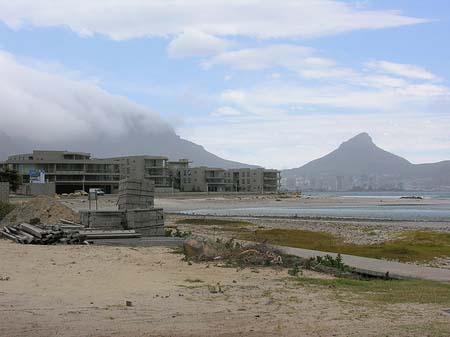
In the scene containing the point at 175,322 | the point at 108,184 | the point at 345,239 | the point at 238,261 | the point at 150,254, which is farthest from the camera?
the point at 108,184

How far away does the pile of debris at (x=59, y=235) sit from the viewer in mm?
20625

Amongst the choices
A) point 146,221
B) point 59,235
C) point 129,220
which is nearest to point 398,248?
point 146,221

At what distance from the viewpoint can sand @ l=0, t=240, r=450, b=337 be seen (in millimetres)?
7727

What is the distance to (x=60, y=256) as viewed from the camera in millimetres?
16703

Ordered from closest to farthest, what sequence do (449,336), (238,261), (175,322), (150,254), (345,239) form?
1. (449,336)
2. (175,322)
3. (238,261)
4. (150,254)
5. (345,239)

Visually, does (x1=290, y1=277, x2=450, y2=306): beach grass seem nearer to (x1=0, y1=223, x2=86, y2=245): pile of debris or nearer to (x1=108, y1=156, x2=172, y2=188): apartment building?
(x1=0, y1=223, x2=86, y2=245): pile of debris

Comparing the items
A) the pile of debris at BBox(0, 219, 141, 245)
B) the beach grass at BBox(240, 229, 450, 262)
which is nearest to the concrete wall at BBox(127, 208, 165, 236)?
the pile of debris at BBox(0, 219, 141, 245)

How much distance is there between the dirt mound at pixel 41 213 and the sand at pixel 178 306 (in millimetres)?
13313

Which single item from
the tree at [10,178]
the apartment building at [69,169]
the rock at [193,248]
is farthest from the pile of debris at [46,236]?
→ the apartment building at [69,169]

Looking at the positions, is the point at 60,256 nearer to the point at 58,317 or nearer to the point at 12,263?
the point at 12,263

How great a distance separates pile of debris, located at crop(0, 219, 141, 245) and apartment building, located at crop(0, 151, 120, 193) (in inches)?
3832

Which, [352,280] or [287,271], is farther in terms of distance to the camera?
[287,271]

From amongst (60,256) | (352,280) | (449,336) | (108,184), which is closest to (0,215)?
(60,256)

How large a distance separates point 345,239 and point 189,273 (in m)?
16.7
